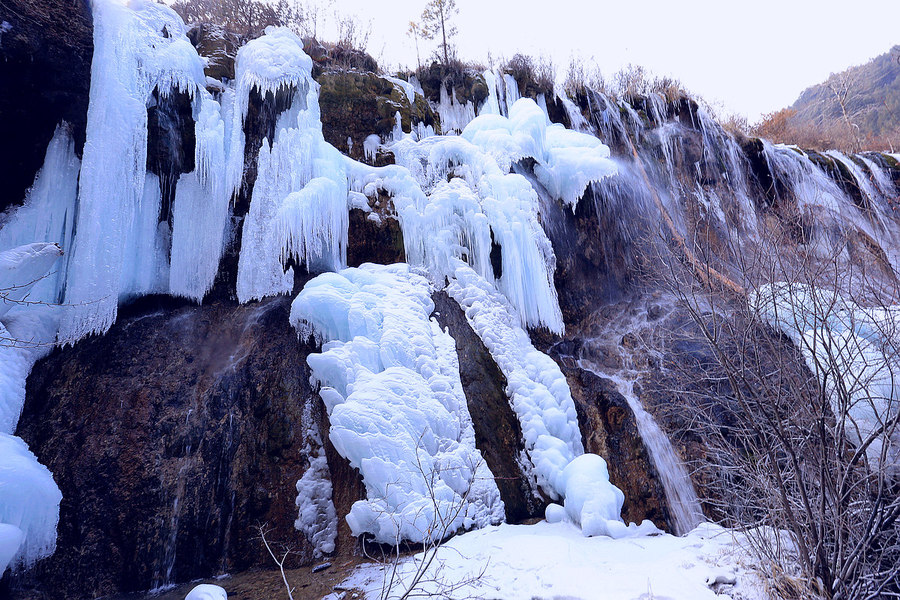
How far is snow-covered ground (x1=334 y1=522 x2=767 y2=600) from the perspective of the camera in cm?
299

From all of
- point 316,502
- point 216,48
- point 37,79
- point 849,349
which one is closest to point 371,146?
point 216,48

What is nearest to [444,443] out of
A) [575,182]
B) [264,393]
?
[264,393]

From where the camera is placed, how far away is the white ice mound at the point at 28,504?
3754 millimetres

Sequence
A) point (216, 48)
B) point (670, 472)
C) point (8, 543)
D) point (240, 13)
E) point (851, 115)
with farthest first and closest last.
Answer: point (240, 13) → point (216, 48) → point (851, 115) → point (670, 472) → point (8, 543)

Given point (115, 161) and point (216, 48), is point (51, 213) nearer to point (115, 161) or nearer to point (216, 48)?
point (115, 161)

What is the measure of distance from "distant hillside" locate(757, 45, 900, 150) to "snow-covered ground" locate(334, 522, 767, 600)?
5.19 meters

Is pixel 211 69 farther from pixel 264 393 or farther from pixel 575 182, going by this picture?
pixel 575 182

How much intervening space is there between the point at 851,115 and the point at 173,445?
395 inches

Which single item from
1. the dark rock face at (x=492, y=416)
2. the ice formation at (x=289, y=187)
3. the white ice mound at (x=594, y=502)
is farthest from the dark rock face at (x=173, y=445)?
the white ice mound at (x=594, y=502)

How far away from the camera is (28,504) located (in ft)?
12.7

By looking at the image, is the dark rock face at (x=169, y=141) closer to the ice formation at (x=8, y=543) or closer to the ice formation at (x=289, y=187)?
the ice formation at (x=289, y=187)

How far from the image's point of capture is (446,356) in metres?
5.41

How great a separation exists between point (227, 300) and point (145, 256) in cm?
111

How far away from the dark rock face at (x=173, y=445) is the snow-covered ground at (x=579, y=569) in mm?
1120
